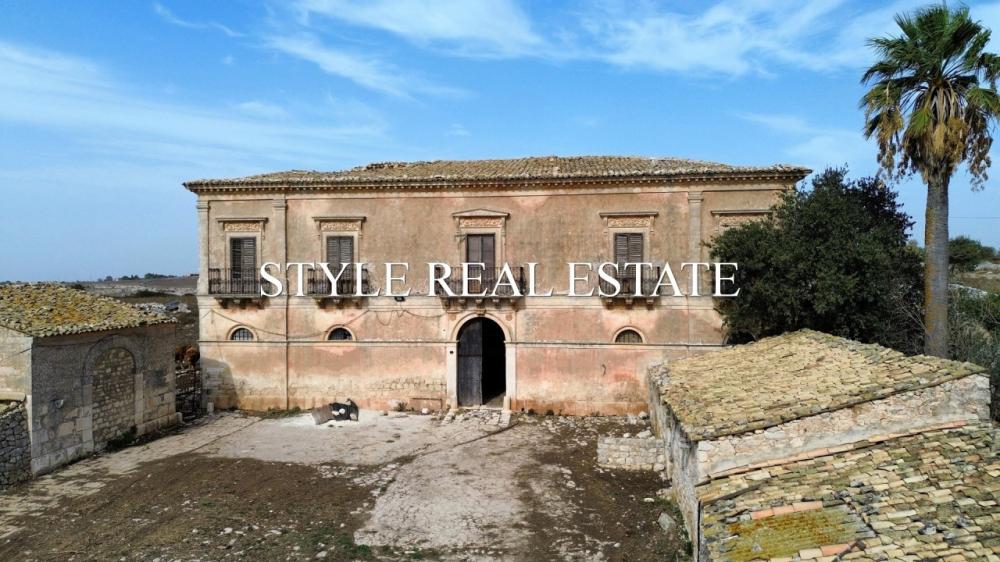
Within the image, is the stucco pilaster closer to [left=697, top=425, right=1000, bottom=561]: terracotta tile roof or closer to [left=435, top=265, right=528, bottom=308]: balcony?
[left=435, top=265, right=528, bottom=308]: balcony

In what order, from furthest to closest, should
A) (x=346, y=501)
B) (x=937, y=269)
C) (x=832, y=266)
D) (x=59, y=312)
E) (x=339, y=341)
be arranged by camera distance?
1. (x=339, y=341)
2. (x=59, y=312)
3. (x=832, y=266)
4. (x=937, y=269)
5. (x=346, y=501)

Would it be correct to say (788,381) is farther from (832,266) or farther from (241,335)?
(241,335)

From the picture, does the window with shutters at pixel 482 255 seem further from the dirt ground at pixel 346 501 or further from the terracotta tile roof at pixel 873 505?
the terracotta tile roof at pixel 873 505

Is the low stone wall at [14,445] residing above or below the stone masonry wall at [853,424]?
below

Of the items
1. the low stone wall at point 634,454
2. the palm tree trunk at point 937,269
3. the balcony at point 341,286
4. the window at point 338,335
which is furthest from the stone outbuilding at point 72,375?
the palm tree trunk at point 937,269

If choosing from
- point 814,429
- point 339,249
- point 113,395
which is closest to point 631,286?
point 339,249

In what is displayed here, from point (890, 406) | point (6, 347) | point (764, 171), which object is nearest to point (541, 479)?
point (890, 406)

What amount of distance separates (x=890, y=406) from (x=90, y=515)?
14.4 meters

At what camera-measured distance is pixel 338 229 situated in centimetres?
2034

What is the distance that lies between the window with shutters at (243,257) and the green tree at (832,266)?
50.1 ft

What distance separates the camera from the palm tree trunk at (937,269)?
43.8 ft

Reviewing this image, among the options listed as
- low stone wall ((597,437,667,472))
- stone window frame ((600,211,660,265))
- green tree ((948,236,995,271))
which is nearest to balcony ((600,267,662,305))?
stone window frame ((600,211,660,265))

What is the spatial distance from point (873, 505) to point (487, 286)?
1373 cm

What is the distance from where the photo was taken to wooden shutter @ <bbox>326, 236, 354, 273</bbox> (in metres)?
20.4
